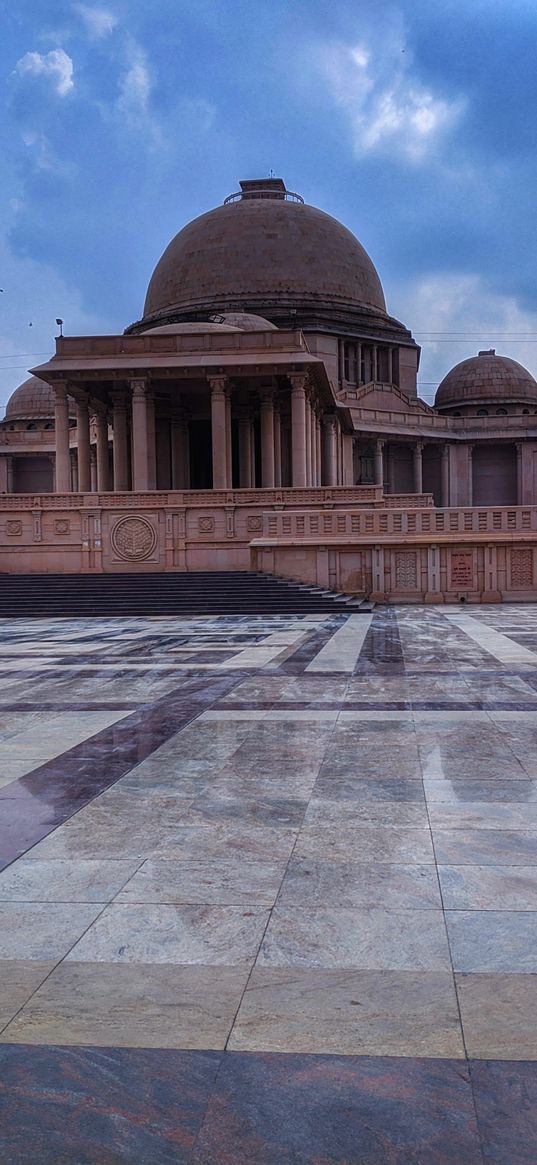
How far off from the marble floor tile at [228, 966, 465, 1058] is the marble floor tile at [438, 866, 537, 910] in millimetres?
826

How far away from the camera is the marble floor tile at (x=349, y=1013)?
3.19 meters

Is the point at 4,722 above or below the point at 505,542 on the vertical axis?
below

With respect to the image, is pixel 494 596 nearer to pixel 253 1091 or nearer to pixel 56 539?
pixel 56 539

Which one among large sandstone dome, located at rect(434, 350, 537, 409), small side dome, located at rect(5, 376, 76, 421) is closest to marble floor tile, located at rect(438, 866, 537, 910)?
large sandstone dome, located at rect(434, 350, 537, 409)

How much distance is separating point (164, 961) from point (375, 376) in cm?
6252

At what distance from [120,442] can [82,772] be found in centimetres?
4163

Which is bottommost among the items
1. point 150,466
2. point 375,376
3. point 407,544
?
point 407,544

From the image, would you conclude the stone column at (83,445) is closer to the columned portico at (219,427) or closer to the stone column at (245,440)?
the stone column at (245,440)

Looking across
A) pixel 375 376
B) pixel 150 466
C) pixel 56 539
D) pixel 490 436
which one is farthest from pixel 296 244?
pixel 56 539

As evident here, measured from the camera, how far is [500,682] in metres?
11.6

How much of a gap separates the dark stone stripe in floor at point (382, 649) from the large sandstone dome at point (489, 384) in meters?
48.7

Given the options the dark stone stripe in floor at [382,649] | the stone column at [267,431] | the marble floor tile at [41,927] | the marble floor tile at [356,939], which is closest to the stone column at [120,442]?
the stone column at [267,431]

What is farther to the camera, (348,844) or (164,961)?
(348,844)

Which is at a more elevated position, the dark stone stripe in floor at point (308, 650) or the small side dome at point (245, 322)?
the small side dome at point (245, 322)
